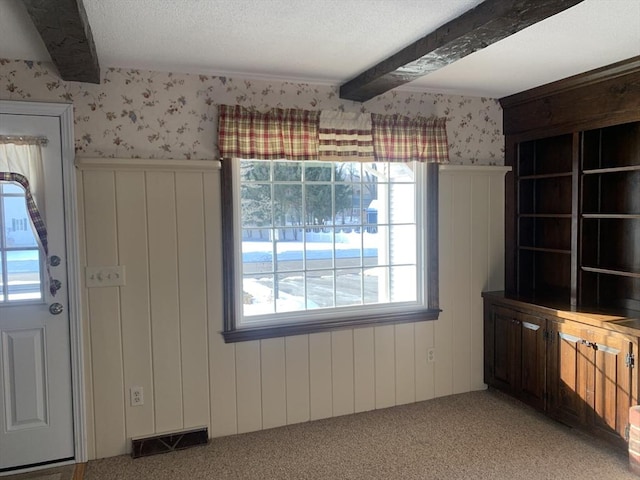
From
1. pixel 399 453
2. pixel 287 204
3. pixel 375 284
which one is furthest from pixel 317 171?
pixel 399 453

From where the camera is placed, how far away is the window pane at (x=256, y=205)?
10.8ft

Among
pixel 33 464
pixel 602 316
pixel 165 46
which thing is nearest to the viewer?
pixel 165 46

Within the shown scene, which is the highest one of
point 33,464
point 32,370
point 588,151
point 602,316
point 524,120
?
point 524,120

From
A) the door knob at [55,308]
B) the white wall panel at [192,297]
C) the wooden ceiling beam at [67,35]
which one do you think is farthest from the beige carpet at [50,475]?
the wooden ceiling beam at [67,35]

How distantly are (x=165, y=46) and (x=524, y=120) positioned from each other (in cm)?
263

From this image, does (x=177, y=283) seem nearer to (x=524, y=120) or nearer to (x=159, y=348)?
(x=159, y=348)

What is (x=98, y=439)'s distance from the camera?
2.99 meters

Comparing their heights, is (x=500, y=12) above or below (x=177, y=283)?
above

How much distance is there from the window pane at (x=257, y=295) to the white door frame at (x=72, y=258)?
1.00 metres

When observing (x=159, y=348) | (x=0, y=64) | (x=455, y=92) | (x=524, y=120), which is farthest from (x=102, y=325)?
(x=524, y=120)

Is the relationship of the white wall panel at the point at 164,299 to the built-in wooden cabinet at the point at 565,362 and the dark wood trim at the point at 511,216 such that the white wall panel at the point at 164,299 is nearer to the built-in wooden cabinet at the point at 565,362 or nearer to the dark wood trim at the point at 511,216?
the built-in wooden cabinet at the point at 565,362

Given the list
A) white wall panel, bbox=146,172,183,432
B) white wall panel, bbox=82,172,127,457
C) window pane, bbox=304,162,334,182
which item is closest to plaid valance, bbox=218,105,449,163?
window pane, bbox=304,162,334,182

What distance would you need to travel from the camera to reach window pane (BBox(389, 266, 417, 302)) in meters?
3.73

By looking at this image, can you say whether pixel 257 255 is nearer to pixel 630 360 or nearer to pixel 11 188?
pixel 11 188
